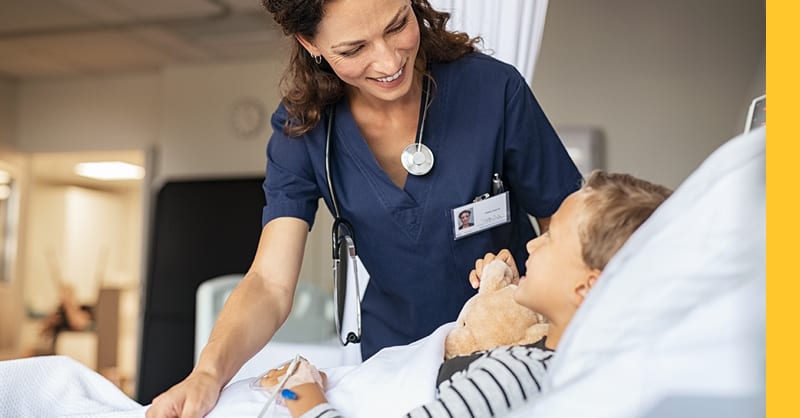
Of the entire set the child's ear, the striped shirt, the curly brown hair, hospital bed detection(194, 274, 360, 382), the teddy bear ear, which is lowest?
hospital bed detection(194, 274, 360, 382)

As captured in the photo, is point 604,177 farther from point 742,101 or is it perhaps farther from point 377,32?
point 742,101

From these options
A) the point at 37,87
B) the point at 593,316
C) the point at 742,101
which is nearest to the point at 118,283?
the point at 37,87

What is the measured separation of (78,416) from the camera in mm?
1000

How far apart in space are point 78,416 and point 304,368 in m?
0.29

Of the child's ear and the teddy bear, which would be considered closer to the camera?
the child's ear

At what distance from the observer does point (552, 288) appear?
87 cm

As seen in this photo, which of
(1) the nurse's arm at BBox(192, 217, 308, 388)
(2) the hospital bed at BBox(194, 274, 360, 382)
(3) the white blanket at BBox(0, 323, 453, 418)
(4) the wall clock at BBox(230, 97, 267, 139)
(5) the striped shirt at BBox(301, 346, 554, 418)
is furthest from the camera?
(4) the wall clock at BBox(230, 97, 267, 139)

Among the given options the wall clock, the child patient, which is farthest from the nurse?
the wall clock

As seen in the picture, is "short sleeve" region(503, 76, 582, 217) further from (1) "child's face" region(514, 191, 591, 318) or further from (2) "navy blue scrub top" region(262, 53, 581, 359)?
(1) "child's face" region(514, 191, 591, 318)

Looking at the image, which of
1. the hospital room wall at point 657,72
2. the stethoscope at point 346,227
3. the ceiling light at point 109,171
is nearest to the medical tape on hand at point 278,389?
the stethoscope at point 346,227

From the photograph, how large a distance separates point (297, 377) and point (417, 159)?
49cm

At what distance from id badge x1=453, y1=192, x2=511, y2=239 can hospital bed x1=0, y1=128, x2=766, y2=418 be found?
0.58m

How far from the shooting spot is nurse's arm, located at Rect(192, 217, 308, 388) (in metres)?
1.07

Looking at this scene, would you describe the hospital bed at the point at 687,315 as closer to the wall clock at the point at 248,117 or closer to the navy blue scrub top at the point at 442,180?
the navy blue scrub top at the point at 442,180
